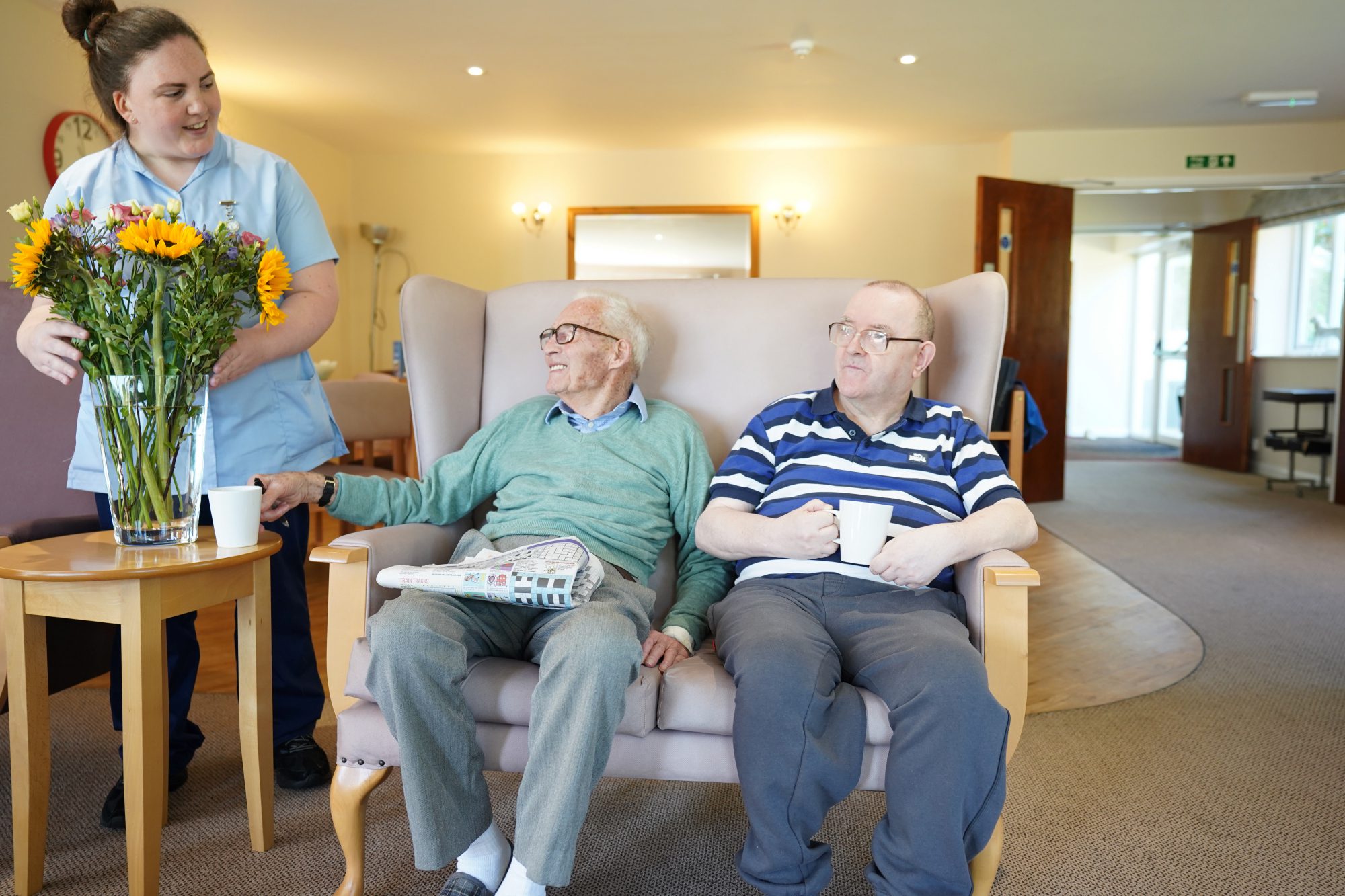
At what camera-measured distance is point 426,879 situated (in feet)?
4.89

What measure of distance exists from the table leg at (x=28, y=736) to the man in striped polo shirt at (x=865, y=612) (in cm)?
100

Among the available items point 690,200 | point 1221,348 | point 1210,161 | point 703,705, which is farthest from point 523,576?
point 1221,348

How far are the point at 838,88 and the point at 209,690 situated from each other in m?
4.39

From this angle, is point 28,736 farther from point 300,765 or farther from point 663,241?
point 663,241

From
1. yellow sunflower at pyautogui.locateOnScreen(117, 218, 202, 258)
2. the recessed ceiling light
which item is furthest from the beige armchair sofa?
the recessed ceiling light

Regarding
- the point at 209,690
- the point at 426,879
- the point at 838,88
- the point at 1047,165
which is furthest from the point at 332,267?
the point at 1047,165

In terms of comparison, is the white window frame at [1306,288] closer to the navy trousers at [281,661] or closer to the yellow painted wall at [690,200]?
the yellow painted wall at [690,200]

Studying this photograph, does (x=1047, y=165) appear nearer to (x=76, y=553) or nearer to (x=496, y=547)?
(x=496, y=547)

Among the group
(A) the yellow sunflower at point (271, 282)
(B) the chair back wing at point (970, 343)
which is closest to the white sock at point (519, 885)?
(A) the yellow sunflower at point (271, 282)

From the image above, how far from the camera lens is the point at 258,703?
60.5 inches

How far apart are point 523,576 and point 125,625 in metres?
0.55

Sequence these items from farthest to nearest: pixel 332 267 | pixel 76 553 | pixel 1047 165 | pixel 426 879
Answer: pixel 1047 165
pixel 332 267
pixel 426 879
pixel 76 553

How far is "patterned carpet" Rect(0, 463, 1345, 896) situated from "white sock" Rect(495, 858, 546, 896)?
292 mm

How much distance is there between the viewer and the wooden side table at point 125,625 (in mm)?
1278
